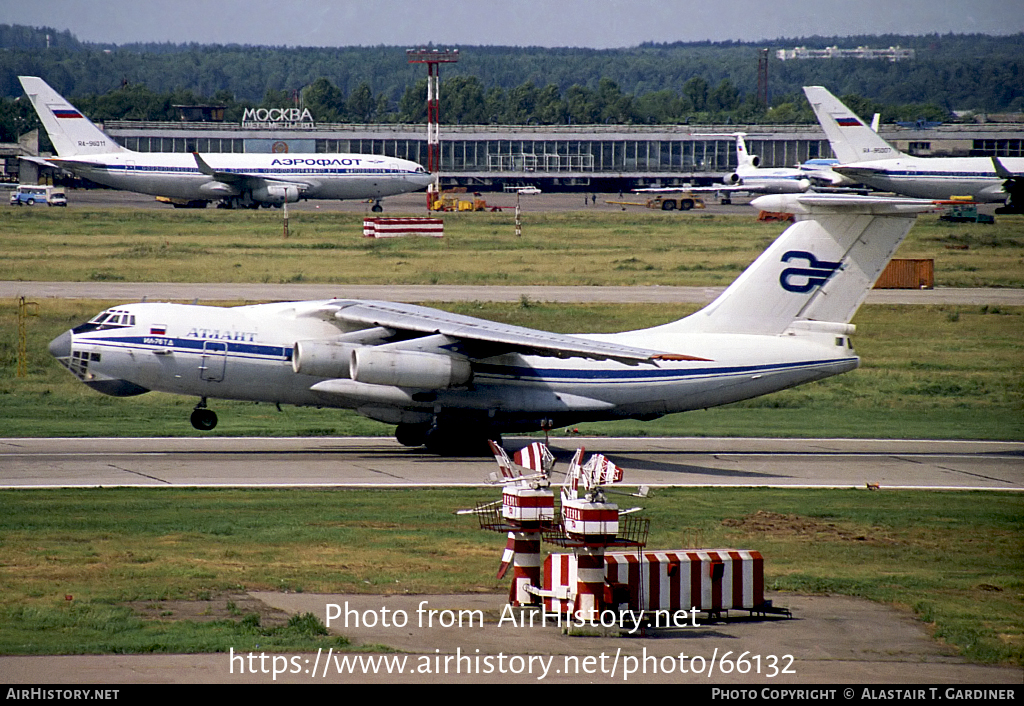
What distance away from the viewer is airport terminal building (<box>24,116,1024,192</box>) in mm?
151750

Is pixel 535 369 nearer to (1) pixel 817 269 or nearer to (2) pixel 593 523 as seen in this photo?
(1) pixel 817 269

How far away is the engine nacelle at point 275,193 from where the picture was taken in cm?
10100

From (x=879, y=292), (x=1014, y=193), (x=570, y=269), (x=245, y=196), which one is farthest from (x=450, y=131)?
(x=879, y=292)

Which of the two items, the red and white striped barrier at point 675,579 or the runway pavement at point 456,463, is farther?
the runway pavement at point 456,463

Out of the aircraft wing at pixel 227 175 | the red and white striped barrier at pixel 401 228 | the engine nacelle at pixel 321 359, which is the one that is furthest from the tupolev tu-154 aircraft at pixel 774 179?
the engine nacelle at pixel 321 359

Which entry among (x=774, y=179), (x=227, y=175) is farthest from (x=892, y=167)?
(x=227, y=175)

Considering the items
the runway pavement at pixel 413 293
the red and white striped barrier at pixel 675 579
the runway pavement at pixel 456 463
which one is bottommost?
the runway pavement at pixel 456 463

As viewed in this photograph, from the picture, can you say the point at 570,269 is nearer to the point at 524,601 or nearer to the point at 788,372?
the point at 788,372

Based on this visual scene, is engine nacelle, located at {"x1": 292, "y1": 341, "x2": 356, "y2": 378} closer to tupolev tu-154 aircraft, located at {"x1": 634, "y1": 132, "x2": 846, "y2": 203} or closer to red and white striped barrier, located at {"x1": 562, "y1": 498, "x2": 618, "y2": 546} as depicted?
red and white striped barrier, located at {"x1": 562, "y1": 498, "x2": 618, "y2": 546}

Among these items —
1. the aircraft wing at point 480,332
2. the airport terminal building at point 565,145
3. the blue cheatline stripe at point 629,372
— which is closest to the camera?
the aircraft wing at point 480,332

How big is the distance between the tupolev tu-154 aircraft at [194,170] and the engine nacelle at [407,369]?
250ft

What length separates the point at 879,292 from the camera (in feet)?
191

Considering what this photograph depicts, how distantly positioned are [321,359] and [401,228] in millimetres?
50642

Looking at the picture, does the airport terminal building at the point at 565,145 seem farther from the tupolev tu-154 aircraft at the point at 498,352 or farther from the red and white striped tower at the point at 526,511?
the red and white striped tower at the point at 526,511
